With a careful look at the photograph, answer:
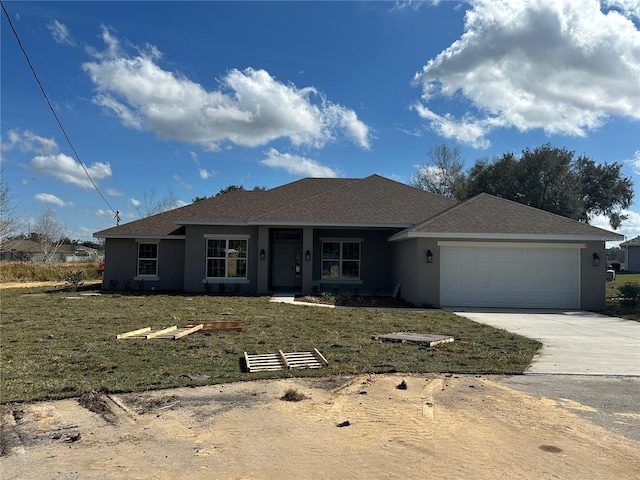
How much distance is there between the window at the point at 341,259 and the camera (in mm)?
20672

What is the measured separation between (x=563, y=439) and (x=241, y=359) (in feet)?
15.0

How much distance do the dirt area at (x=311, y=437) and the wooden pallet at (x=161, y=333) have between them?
3590mm

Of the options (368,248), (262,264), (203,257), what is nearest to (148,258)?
A: (203,257)

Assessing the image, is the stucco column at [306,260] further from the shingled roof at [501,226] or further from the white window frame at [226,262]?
the shingled roof at [501,226]

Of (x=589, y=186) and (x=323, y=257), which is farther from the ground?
(x=589, y=186)

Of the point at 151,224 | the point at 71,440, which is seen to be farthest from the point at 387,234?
the point at 71,440

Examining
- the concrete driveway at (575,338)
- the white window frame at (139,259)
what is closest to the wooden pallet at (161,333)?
the concrete driveway at (575,338)

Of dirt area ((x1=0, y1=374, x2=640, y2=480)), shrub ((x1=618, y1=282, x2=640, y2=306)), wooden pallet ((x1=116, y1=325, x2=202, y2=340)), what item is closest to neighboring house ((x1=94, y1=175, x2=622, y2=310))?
shrub ((x1=618, y1=282, x2=640, y2=306))

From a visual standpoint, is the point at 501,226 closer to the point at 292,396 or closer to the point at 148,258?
the point at 292,396

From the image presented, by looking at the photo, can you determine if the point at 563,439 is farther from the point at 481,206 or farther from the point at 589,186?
the point at 589,186

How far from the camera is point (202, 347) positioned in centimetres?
842

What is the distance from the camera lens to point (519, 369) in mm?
7059

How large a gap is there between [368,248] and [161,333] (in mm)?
12382

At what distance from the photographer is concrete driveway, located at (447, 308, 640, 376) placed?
7.38 meters
